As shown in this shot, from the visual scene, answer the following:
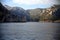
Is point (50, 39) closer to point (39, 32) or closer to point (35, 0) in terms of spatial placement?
point (39, 32)

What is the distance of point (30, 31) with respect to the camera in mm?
5945

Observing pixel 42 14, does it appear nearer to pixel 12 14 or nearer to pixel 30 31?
pixel 30 31

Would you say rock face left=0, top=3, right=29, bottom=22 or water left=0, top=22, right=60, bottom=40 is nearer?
water left=0, top=22, right=60, bottom=40

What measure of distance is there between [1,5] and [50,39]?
1.99 meters

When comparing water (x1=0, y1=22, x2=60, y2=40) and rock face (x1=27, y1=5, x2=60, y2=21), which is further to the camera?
rock face (x1=27, y1=5, x2=60, y2=21)

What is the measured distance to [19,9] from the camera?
19.8 ft

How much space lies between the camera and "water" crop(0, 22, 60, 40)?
18.8 feet

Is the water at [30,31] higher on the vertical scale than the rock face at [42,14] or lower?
lower

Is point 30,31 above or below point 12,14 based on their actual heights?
below

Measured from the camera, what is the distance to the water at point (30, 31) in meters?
5.73

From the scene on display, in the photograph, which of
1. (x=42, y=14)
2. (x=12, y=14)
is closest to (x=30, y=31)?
(x=42, y=14)

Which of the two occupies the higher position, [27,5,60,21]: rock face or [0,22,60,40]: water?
[27,5,60,21]: rock face

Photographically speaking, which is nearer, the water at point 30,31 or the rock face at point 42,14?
the water at point 30,31

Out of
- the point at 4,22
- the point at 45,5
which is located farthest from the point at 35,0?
the point at 4,22
